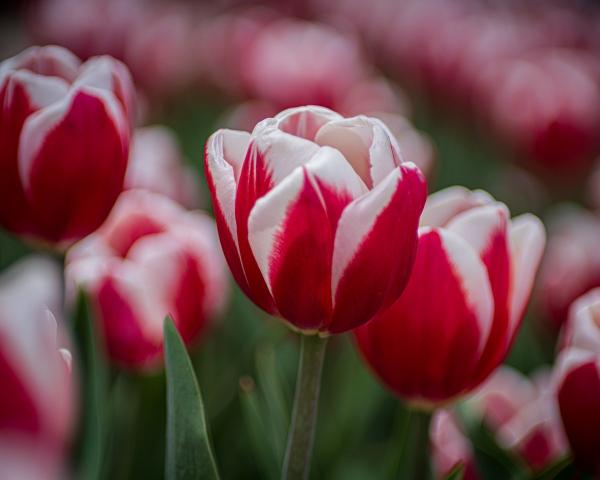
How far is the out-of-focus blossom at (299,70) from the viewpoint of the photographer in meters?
1.62

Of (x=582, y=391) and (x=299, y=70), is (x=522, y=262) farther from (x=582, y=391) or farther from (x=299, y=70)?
(x=299, y=70)

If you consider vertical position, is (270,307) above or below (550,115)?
above

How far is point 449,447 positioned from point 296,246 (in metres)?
0.32

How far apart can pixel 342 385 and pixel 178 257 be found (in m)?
0.33

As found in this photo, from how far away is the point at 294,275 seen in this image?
16.9 inches

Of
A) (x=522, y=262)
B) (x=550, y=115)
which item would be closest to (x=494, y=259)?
(x=522, y=262)

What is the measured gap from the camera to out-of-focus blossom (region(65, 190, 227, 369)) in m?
0.68

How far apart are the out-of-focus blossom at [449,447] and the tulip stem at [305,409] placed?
18cm

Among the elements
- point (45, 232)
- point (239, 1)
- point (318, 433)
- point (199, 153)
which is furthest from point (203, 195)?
point (239, 1)

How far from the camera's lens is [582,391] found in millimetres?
550

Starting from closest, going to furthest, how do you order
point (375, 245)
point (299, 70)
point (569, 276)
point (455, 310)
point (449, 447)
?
point (375, 245)
point (455, 310)
point (449, 447)
point (569, 276)
point (299, 70)

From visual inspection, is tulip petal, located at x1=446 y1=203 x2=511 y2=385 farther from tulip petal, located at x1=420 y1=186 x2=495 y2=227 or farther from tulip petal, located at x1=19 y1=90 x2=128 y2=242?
tulip petal, located at x1=19 y1=90 x2=128 y2=242

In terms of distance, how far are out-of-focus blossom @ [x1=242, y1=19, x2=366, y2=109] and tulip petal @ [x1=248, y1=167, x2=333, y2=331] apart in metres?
1.18

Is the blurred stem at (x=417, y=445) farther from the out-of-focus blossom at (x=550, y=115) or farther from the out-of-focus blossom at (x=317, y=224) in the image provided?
the out-of-focus blossom at (x=550, y=115)
